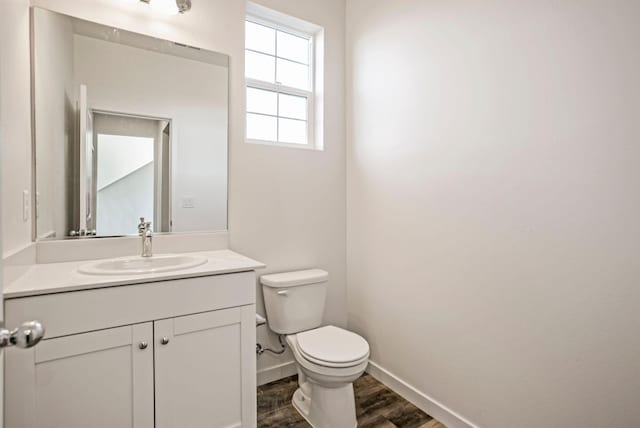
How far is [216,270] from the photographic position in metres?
1.35

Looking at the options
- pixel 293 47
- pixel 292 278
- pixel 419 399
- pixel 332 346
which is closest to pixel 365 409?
pixel 419 399

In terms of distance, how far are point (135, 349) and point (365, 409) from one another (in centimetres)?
126

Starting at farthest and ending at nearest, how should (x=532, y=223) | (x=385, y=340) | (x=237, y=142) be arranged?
(x=385, y=340) < (x=237, y=142) < (x=532, y=223)

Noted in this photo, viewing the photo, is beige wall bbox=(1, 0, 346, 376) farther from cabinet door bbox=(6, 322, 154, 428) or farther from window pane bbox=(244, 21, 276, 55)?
cabinet door bbox=(6, 322, 154, 428)

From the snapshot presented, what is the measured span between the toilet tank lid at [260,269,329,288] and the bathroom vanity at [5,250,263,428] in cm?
45

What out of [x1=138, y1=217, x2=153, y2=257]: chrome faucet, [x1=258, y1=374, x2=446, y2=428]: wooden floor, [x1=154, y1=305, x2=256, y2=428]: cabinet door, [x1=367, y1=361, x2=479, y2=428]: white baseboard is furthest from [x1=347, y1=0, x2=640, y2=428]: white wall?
[x1=138, y1=217, x2=153, y2=257]: chrome faucet

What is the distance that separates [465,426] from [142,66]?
2.41m

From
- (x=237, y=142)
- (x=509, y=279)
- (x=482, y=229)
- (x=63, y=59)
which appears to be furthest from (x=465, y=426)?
(x=63, y=59)

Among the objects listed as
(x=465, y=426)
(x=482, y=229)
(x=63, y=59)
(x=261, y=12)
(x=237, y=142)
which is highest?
(x=261, y=12)

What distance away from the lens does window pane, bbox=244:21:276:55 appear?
2.10 meters

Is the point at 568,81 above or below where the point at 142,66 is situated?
below

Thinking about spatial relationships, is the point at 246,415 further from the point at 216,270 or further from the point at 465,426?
the point at 465,426

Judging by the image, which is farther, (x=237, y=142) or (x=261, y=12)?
(x=261, y=12)

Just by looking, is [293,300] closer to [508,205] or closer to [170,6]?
[508,205]
